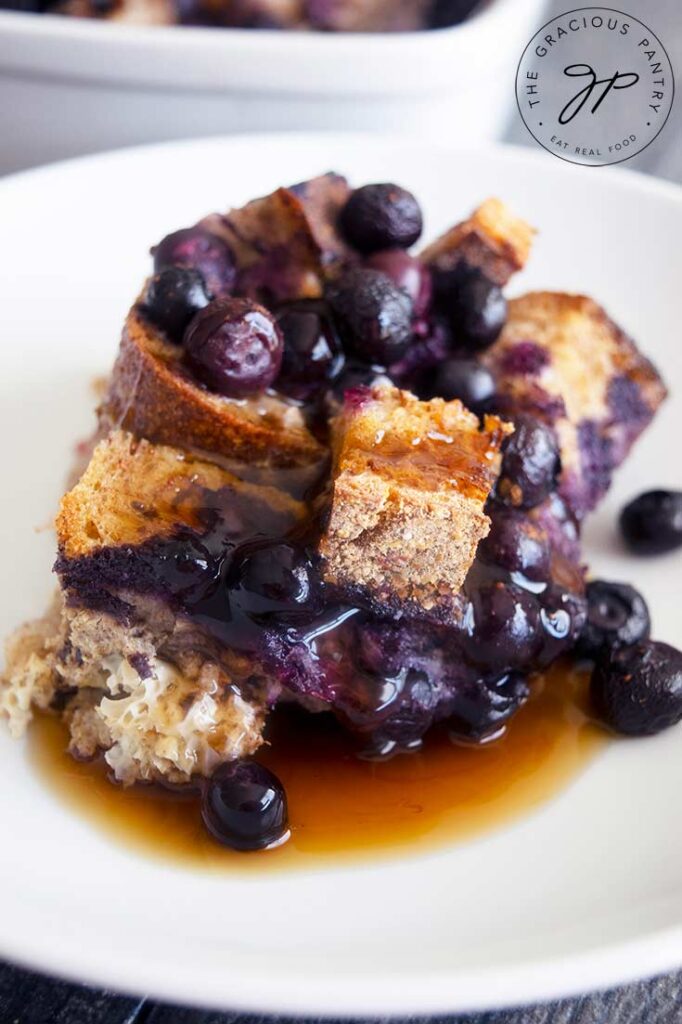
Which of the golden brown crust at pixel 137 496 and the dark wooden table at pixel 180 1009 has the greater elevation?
the golden brown crust at pixel 137 496

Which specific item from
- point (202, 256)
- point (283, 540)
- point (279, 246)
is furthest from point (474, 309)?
point (283, 540)

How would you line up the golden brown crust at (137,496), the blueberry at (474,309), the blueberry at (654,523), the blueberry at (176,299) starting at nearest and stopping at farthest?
the golden brown crust at (137,496)
the blueberry at (176,299)
the blueberry at (474,309)
the blueberry at (654,523)

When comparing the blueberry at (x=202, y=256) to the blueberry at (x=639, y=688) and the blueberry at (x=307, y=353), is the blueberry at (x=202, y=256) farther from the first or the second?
the blueberry at (x=639, y=688)

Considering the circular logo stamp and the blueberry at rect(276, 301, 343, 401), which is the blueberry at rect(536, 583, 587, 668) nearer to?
the blueberry at rect(276, 301, 343, 401)

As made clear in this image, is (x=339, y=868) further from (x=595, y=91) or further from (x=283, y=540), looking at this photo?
(x=595, y=91)

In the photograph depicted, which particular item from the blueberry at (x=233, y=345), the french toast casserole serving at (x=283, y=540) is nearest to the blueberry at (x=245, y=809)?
the french toast casserole serving at (x=283, y=540)

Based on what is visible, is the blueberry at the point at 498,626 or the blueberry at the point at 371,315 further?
the blueberry at the point at 371,315

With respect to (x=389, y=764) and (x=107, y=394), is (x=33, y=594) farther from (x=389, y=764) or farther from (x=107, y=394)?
(x=389, y=764)

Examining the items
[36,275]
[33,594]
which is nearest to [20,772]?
[33,594]
